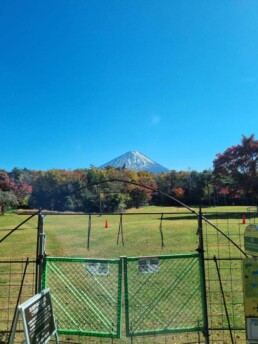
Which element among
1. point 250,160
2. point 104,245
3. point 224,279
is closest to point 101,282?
point 224,279

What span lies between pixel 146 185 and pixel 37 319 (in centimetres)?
1502

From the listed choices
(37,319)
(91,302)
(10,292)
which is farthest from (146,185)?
(37,319)

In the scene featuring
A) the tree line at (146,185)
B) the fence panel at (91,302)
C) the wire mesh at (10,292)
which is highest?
the tree line at (146,185)

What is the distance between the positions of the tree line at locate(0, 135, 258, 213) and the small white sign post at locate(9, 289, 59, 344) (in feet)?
47.6

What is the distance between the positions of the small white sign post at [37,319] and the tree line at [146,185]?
1450cm

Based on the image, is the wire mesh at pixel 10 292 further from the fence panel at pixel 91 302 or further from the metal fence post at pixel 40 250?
the fence panel at pixel 91 302

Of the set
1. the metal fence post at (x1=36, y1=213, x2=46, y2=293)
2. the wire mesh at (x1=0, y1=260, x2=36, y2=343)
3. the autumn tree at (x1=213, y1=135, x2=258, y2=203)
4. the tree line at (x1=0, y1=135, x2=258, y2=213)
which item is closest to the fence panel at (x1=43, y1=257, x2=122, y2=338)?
the metal fence post at (x1=36, y1=213, x2=46, y2=293)

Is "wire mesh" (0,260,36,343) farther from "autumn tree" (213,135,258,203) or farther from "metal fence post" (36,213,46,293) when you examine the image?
"autumn tree" (213,135,258,203)

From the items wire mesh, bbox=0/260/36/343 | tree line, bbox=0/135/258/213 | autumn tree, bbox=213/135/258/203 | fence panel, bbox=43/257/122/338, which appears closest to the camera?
fence panel, bbox=43/257/122/338

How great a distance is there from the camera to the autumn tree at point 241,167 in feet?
126

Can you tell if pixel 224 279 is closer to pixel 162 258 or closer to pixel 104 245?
pixel 162 258

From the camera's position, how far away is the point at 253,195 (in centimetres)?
3931

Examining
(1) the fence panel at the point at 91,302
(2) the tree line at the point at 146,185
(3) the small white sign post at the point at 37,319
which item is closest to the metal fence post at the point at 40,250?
(1) the fence panel at the point at 91,302

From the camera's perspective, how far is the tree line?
34406mm
